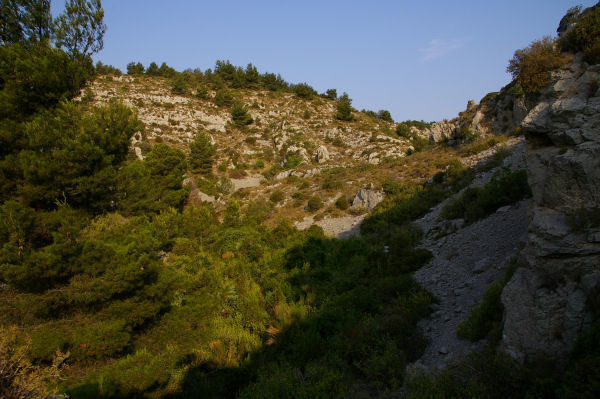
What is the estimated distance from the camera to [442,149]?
2211 cm

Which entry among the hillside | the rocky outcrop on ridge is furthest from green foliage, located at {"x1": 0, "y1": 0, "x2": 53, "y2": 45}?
the rocky outcrop on ridge

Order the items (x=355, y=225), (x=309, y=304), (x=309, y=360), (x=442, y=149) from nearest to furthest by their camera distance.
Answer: (x=309, y=360)
(x=309, y=304)
(x=355, y=225)
(x=442, y=149)

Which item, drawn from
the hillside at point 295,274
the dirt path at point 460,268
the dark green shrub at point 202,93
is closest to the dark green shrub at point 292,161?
the hillside at point 295,274

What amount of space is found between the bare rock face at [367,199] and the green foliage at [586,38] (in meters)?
12.2

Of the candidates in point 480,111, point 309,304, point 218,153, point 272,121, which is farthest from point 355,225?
point 272,121

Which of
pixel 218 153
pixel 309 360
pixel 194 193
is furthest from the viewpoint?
pixel 218 153

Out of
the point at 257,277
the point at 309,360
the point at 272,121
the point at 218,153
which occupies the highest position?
the point at 272,121

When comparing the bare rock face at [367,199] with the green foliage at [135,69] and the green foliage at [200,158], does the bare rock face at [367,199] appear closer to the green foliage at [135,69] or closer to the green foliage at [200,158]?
the green foliage at [200,158]

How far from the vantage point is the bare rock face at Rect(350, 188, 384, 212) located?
720 inches

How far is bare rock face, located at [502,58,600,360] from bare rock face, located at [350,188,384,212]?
1339cm

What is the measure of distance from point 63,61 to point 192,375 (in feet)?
29.8

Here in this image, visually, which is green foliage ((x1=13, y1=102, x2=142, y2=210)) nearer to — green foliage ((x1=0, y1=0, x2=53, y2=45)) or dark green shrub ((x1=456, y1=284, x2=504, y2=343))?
green foliage ((x1=0, y1=0, x2=53, y2=45))

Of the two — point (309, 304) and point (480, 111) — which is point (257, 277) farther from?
point (480, 111)

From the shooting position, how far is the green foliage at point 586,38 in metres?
5.45
